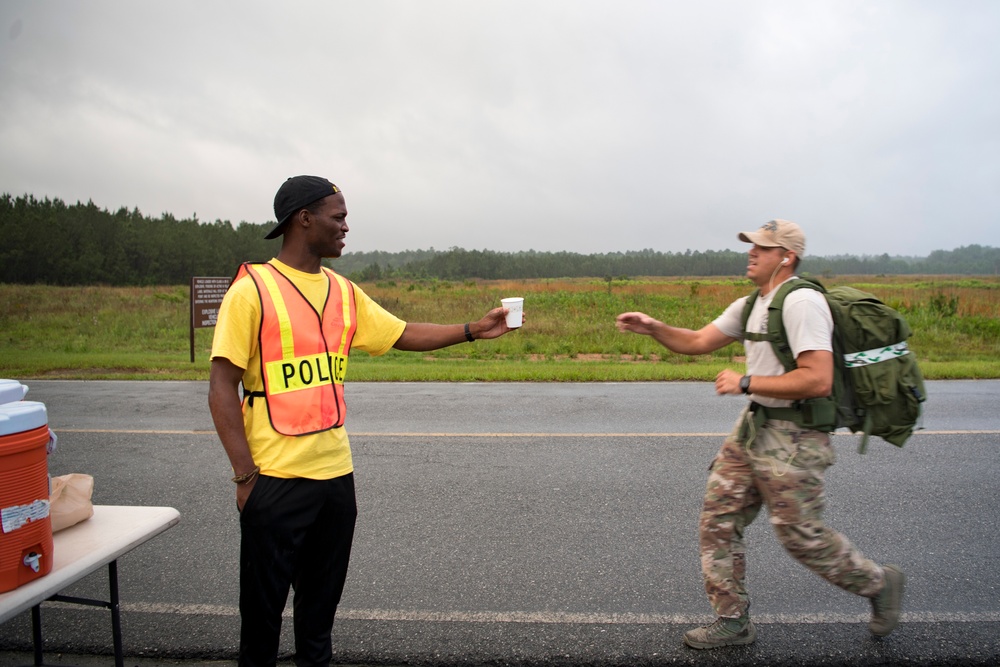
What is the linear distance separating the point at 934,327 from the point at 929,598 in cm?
1946

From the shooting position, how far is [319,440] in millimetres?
2586

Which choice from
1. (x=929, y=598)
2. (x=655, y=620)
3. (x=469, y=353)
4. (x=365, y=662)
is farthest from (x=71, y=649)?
(x=469, y=353)

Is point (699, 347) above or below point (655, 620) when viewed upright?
above

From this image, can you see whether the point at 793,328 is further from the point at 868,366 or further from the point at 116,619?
the point at 116,619

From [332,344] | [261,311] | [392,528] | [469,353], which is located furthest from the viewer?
[469,353]

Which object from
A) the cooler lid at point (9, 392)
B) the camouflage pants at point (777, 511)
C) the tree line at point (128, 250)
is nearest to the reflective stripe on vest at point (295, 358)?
the cooler lid at point (9, 392)

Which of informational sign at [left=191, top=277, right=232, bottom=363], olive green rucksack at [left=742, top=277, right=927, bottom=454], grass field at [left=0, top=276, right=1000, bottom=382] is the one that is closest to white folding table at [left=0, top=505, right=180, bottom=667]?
olive green rucksack at [left=742, top=277, right=927, bottom=454]

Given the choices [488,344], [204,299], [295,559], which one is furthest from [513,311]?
[488,344]

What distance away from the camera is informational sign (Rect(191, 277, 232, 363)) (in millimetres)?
13830

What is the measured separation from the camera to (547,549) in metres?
4.34

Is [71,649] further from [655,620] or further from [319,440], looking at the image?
[655,620]

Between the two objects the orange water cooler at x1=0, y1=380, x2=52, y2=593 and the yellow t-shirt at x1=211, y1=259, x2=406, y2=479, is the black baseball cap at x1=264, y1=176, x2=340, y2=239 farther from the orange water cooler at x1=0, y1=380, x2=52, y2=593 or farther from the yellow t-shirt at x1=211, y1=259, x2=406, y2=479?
the orange water cooler at x1=0, y1=380, x2=52, y2=593

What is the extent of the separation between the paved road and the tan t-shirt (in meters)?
1.26

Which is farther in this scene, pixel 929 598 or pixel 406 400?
pixel 406 400
